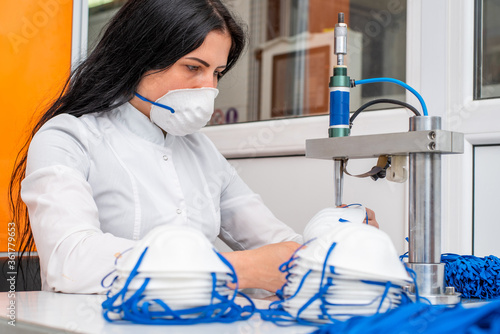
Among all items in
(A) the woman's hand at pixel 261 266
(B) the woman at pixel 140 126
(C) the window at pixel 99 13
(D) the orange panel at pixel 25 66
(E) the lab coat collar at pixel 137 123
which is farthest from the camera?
Answer: (C) the window at pixel 99 13

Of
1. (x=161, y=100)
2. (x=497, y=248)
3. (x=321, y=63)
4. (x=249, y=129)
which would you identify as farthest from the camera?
(x=321, y=63)

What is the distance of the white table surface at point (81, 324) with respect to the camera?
1.91 feet

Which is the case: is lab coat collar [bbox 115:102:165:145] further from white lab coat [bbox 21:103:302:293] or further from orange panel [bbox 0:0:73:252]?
orange panel [bbox 0:0:73:252]

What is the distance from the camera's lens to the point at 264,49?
8.55ft

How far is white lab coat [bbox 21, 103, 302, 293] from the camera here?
0.92 meters

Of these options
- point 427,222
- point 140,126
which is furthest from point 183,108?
point 427,222

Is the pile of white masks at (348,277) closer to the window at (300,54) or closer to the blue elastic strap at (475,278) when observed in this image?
the blue elastic strap at (475,278)

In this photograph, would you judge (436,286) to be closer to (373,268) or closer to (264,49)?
(373,268)

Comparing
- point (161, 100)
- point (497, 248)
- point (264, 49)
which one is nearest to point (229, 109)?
point (264, 49)

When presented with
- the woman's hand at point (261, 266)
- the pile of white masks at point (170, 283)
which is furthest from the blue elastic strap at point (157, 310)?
the woman's hand at point (261, 266)

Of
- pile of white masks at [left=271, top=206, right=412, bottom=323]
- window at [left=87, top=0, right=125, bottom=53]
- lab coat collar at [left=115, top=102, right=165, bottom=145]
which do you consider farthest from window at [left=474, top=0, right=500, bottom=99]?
window at [left=87, top=0, right=125, bottom=53]

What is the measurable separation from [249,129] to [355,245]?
1276 millimetres

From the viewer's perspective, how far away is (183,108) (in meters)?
1.19

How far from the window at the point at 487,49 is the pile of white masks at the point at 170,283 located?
42.1 inches
